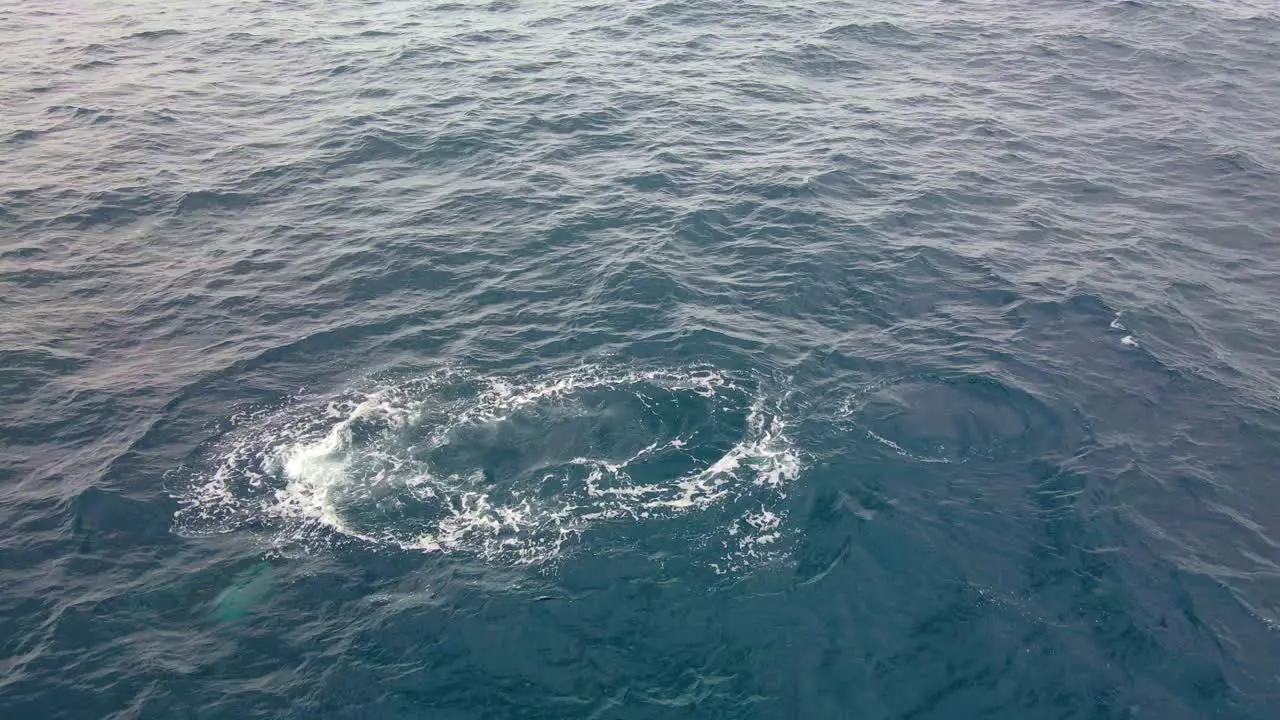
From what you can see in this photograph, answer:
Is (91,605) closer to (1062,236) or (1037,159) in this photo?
(1062,236)

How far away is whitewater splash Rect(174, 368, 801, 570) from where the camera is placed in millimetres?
43375

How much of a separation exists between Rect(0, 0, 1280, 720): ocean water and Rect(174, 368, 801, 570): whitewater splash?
0.75 feet

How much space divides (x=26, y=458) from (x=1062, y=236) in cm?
7042

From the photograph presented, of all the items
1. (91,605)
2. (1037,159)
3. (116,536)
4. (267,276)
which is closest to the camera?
(91,605)

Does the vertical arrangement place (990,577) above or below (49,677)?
below

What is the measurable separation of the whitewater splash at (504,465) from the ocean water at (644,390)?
9.0 inches

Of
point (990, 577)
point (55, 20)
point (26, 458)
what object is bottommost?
point (990, 577)

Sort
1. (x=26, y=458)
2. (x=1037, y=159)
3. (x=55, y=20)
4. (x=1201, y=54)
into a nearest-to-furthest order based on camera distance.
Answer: (x=26, y=458) < (x=1037, y=159) < (x=1201, y=54) < (x=55, y=20)

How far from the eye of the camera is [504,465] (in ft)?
152

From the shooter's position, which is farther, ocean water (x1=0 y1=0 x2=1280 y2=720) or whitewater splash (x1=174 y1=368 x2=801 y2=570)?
whitewater splash (x1=174 y1=368 x2=801 y2=570)

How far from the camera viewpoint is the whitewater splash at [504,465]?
43.4 m

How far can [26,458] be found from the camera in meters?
47.4

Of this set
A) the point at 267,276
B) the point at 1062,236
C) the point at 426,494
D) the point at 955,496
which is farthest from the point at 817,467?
the point at 267,276

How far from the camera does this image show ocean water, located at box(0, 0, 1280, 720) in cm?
3759
